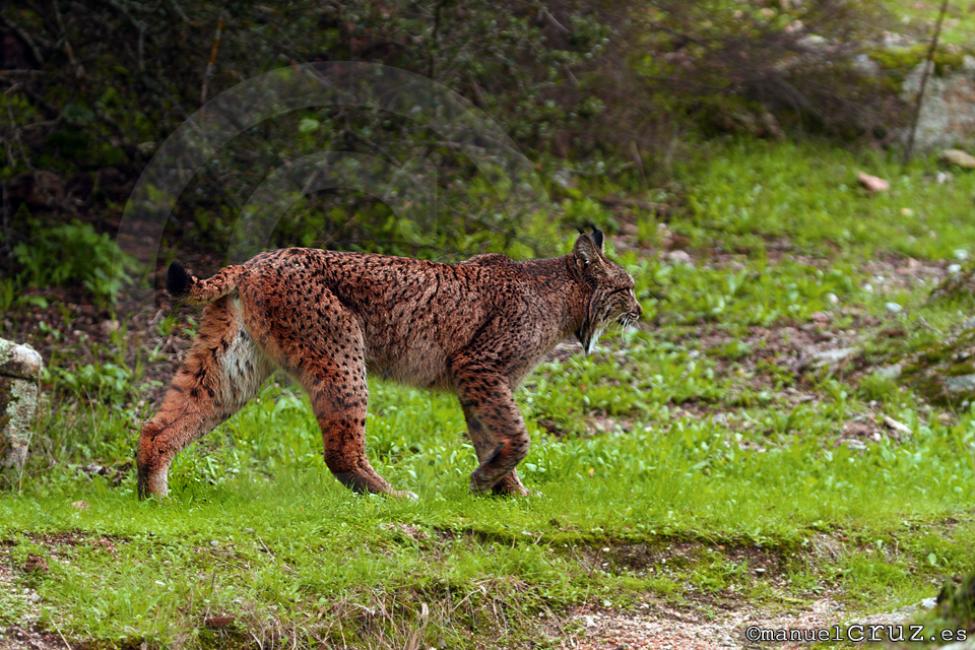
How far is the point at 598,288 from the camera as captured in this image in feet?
29.1

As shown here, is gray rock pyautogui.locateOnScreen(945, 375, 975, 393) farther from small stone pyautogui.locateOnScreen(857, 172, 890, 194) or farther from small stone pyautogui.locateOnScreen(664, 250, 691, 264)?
small stone pyautogui.locateOnScreen(857, 172, 890, 194)

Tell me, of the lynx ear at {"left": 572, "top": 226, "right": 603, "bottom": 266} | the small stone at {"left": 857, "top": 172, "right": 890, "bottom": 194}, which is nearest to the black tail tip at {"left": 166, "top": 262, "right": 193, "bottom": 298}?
the lynx ear at {"left": 572, "top": 226, "right": 603, "bottom": 266}

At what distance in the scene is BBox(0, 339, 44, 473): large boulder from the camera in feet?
27.7

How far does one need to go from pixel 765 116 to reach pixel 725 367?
22.9 feet

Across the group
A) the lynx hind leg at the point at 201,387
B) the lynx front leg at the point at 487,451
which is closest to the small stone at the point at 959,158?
the lynx front leg at the point at 487,451

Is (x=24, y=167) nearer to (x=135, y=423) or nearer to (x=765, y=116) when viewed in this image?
(x=135, y=423)

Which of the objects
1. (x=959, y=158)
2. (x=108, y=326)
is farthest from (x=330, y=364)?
(x=959, y=158)

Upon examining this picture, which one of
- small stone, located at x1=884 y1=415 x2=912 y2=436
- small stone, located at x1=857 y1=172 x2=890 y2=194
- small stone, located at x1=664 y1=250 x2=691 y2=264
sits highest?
small stone, located at x1=884 y1=415 x2=912 y2=436

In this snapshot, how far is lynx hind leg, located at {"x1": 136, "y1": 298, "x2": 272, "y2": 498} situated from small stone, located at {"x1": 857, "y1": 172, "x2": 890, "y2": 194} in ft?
34.3

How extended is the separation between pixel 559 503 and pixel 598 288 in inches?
67.5

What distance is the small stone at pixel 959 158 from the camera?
17.1 meters

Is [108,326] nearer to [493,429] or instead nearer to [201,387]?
[201,387]

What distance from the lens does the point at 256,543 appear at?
6.90 metres

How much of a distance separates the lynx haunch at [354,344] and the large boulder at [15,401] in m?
1.19
